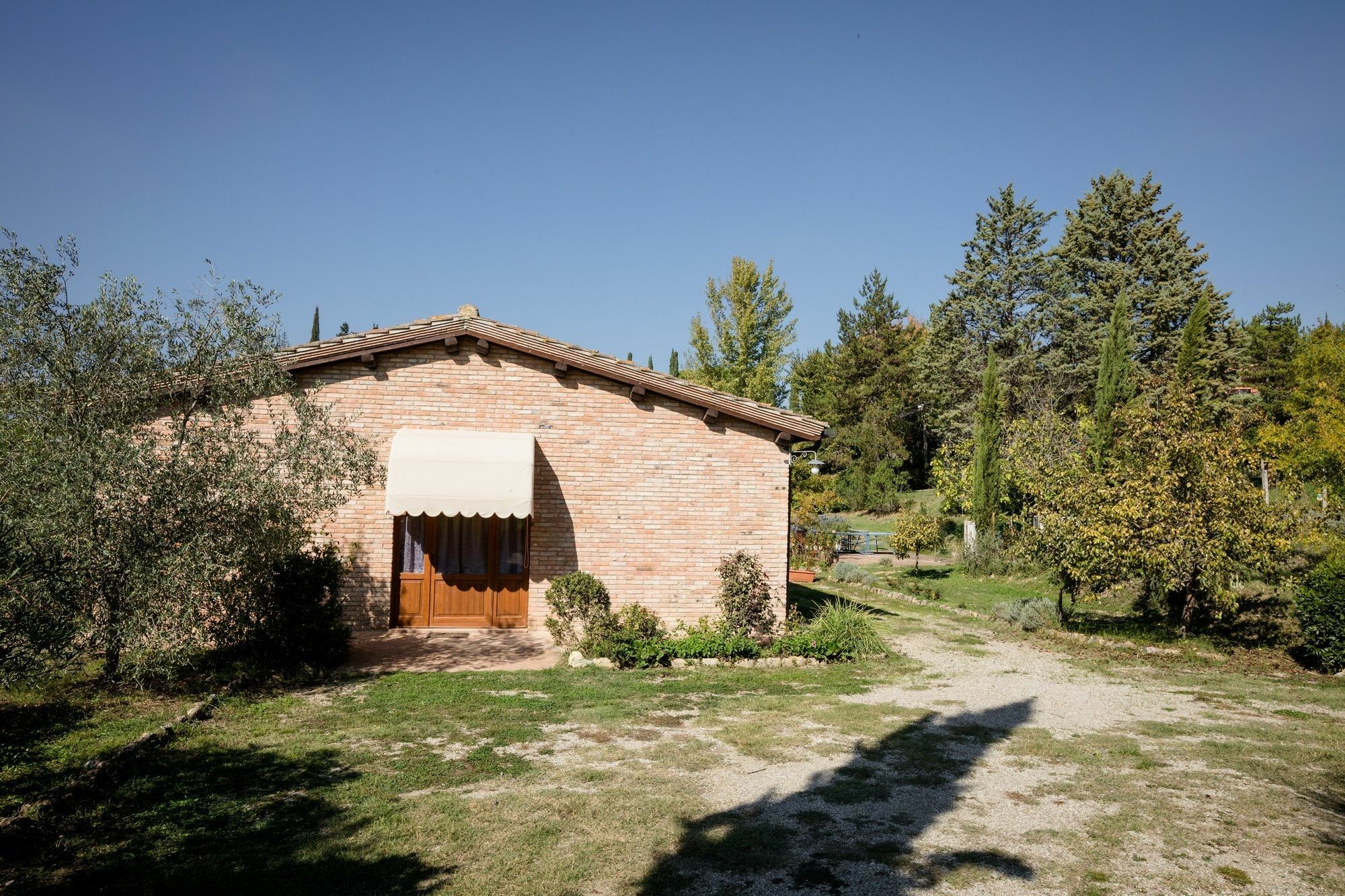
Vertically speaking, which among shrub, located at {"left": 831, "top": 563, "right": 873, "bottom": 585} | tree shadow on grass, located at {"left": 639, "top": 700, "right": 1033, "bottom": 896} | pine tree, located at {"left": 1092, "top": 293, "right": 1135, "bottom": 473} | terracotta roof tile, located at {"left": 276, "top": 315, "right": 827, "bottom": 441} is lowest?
tree shadow on grass, located at {"left": 639, "top": 700, "right": 1033, "bottom": 896}

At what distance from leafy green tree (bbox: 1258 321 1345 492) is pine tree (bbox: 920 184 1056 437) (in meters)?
14.0

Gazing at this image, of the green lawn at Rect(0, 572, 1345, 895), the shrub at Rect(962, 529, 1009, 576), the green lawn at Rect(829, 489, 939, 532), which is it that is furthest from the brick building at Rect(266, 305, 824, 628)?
the green lawn at Rect(829, 489, 939, 532)

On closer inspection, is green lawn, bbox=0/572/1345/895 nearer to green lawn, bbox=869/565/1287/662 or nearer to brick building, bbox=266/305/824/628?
brick building, bbox=266/305/824/628

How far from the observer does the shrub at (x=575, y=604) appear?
521 inches

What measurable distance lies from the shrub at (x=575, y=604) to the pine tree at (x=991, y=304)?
37.6 meters

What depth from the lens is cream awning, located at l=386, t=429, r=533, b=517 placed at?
12.8 m

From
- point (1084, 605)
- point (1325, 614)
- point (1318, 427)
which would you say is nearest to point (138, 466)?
point (1325, 614)

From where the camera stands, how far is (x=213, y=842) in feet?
19.0

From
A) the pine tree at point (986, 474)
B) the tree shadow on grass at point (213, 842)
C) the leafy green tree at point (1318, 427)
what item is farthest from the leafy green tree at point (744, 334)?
the tree shadow on grass at point (213, 842)

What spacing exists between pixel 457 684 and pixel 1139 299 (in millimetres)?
48689

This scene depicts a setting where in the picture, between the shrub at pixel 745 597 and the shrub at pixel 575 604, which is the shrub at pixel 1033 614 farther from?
the shrub at pixel 575 604

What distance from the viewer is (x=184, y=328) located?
9.98 m

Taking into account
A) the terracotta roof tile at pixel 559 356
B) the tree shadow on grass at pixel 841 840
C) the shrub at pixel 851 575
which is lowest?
the tree shadow on grass at pixel 841 840

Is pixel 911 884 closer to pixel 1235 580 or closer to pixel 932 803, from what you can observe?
pixel 932 803
